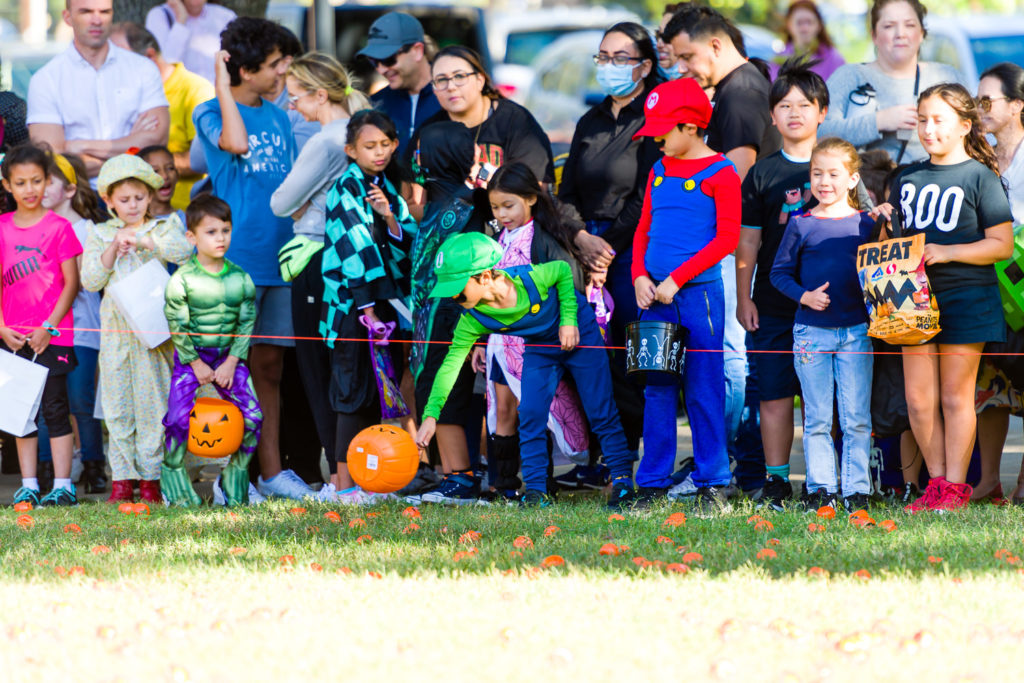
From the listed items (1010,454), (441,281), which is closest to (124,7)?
(441,281)

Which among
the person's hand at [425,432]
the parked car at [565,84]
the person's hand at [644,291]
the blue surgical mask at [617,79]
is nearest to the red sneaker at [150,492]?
the person's hand at [425,432]

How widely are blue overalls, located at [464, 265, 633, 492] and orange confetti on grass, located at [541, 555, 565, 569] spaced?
161cm

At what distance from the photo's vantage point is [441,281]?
22.1 feet

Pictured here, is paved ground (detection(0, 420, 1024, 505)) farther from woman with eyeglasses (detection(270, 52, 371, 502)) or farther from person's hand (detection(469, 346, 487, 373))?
person's hand (detection(469, 346, 487, 373))

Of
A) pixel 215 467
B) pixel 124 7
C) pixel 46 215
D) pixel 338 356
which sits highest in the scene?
pixel 124 7

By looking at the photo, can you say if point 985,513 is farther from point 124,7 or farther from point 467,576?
point 124,7

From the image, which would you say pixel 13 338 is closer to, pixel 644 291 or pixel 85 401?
pixel 85 401

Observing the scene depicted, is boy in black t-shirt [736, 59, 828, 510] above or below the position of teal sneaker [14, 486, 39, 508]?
above

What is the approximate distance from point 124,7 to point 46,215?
13.2 feet

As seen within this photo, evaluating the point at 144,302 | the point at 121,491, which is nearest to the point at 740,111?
the point at 144,302

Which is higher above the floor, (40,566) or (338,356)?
(338,356)

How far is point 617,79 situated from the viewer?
7.30 metres

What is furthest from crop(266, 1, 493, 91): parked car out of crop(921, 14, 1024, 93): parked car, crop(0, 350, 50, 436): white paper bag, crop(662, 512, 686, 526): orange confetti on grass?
crop(662, 512, 686, 526): orange confetti on grass

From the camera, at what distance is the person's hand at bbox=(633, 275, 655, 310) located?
6.74 m
